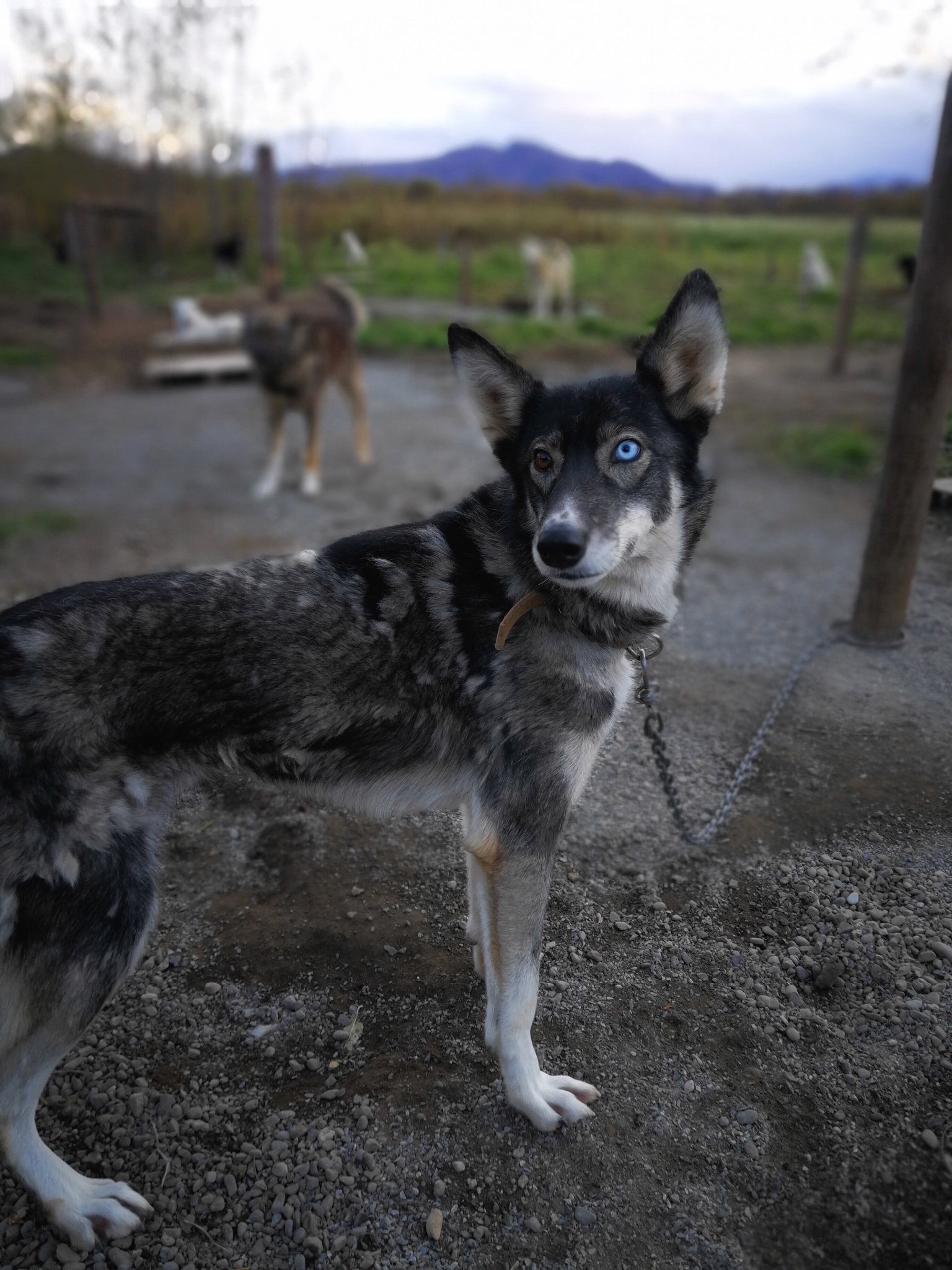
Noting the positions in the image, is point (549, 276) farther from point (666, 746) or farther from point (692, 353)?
point (692, 353)

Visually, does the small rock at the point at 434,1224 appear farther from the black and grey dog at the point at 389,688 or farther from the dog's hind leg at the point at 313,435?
the dog's hind leg at the point at 313,435

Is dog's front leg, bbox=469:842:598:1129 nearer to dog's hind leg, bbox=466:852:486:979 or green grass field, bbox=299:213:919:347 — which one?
dog's hind leg, bbox=466:852:486:979

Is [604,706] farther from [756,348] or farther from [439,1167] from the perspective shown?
[756,348]

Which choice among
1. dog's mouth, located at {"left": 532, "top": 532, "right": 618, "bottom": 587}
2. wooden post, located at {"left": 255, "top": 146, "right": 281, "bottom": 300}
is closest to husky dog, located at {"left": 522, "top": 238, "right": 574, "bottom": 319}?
wooden post, located at {"left": 255, "top": 146, "right": 281, "bottom": 300}

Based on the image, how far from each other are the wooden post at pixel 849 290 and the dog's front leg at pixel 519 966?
1187cm

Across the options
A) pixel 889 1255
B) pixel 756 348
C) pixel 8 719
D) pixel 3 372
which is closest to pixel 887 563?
pixel 889 1255

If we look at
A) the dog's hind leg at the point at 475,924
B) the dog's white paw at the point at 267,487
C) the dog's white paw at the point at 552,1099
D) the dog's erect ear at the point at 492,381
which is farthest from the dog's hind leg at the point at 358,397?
the dog's white paw at the point at 552,1099

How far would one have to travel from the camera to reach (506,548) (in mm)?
2676

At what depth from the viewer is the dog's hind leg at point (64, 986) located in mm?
2115

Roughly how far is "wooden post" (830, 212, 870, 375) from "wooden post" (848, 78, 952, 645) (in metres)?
8.85

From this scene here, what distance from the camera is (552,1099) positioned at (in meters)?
2.56

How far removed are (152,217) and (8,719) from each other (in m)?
22.3

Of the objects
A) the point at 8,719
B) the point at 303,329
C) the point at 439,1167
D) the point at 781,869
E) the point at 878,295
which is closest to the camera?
the point at 8,719

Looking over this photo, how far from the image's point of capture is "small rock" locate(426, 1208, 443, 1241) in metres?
2.27
